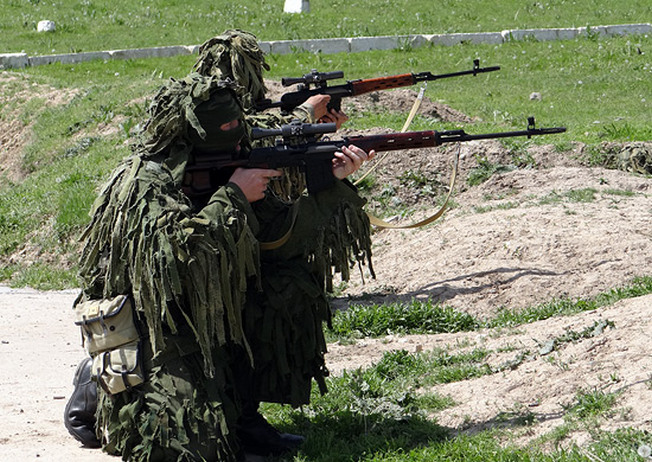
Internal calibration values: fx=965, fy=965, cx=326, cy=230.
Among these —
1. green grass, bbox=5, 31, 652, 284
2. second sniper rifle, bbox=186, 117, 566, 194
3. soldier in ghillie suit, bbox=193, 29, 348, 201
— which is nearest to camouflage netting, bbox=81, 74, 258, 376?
second sniper rifle, bbox=186, 117, 566, 194

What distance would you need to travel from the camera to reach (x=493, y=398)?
4.91 m

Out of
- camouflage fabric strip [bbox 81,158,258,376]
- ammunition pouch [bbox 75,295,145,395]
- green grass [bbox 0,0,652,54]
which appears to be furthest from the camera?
green grass [bbox 0,0,652,54]

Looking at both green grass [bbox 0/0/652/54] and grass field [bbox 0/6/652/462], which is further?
green grass [bbox 0/0/652/54]

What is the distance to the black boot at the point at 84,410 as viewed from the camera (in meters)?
5.01

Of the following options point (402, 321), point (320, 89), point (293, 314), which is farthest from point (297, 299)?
point (320, 89)

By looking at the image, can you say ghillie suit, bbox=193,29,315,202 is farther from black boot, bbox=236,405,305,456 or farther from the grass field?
black boot, bbox=236,405,305,456

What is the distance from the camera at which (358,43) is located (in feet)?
56.1

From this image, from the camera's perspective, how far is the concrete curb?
17031 millimetres

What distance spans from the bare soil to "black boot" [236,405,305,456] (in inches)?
28.6

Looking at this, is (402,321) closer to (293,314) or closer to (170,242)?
(293,314)

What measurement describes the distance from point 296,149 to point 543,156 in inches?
201

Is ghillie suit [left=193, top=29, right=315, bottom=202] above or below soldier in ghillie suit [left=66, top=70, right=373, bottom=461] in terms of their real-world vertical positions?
above

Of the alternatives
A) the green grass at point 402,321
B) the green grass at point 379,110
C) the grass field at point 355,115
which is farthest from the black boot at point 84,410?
the green grass at point 379,110

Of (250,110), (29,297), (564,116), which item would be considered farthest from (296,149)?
(564,116)
